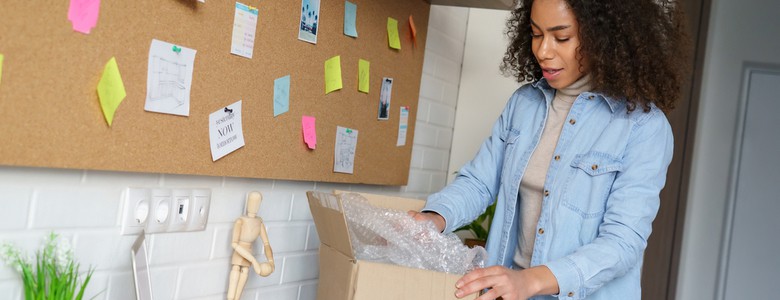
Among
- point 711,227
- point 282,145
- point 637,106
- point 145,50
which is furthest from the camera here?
point 711,227

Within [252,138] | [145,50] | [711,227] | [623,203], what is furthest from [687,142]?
[145,50]

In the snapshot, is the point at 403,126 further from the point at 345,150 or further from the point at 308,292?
the point at 308,292

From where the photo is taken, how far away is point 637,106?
6.36 ft

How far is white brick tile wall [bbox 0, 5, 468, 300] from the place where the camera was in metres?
1.50

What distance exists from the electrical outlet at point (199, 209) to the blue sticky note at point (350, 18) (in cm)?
65

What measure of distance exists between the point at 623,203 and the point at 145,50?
1.04 metres

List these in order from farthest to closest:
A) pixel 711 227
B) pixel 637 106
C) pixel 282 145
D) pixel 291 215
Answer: pixel 711 227 → pixel 291 215 → pixel 282 145 → pixel 637 106

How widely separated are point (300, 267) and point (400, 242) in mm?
780

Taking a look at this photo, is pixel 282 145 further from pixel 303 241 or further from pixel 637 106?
pixel 637 106

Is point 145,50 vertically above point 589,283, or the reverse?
point 145,50

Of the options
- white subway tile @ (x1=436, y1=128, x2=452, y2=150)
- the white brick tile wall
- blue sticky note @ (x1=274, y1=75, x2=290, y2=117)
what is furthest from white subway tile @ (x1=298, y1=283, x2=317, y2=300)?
white subway tile @ (x1=436, y1=128, x2=452, y2=150)

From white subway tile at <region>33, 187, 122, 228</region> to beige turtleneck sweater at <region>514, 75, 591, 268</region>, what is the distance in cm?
94

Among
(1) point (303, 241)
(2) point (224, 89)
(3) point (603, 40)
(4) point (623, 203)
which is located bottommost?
(1) point (303, 241)

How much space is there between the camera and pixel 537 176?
2.00 meters
